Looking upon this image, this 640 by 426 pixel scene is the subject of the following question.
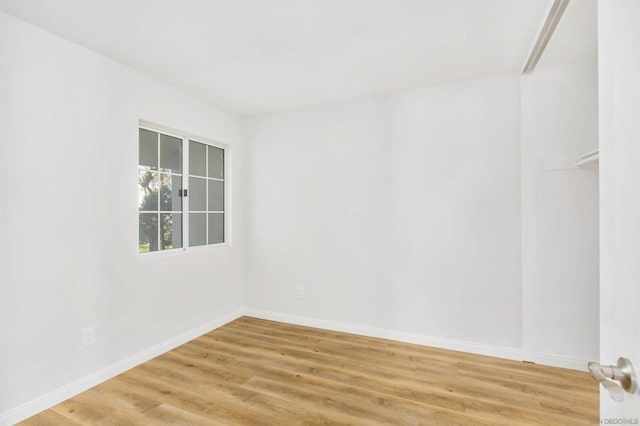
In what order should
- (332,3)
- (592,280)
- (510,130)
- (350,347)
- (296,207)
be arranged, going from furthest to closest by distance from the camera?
(296,207) < (350,347) < (510,130) < (592,280) < (332,3)

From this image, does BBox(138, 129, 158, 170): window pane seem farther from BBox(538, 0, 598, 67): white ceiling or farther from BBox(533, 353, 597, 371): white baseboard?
BBox(533, 353, 597, 371): white baseboard

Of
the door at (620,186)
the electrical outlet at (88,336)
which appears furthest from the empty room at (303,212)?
the door at (620,186)

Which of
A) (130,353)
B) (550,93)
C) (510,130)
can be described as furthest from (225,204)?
(550,93)

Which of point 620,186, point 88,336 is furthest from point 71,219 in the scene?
point 620,186

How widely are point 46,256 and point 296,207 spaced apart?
224 centimetres

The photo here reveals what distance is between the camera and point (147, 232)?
2859 millimetres

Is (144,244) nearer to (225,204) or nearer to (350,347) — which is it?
(225,204)

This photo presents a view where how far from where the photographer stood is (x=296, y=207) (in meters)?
3.66

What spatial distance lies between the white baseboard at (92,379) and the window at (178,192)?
886 millimetres

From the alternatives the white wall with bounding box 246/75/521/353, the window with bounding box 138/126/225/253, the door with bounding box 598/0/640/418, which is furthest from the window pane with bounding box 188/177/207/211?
the door with bounding box 598/0/640/418

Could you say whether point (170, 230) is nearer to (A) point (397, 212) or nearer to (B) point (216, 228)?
(B) point (216, 228)

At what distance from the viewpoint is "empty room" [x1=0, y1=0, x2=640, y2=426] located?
197 centimetres

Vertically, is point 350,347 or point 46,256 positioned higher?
point 46,256

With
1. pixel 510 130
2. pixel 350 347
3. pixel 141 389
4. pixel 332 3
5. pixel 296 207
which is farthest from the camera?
pixel 296 207
